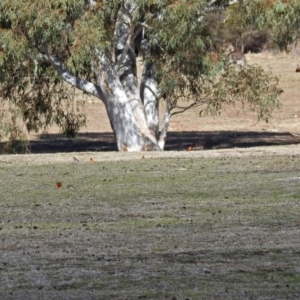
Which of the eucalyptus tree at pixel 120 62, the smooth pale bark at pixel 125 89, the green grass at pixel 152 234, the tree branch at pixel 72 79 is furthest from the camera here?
the tree branch at pixel 72 79

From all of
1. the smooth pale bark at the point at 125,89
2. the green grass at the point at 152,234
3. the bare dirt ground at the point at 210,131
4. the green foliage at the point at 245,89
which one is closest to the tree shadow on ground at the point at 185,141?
the bare dirt ground at the point at 210,131

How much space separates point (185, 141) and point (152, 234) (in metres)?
22.6

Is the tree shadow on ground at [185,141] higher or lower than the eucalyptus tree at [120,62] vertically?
lower

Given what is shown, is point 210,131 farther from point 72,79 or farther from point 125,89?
point 72,79

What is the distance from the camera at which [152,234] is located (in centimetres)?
1096

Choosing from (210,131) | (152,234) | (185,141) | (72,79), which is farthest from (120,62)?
(152,234)

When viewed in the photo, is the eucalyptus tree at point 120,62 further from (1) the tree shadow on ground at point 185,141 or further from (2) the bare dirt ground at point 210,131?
Answer: (2) the bare dirt ground at point 210,131

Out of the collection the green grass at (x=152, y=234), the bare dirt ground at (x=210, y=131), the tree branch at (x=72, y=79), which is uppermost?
the tree branch at (x=72, y=79)

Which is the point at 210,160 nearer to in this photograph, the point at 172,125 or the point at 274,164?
the point at 274,164

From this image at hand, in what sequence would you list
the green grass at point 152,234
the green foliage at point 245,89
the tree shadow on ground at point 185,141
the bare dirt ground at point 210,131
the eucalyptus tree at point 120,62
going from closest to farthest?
the green grass at point 152,234, the eucalyptus tree at point 120,62, the green foliage at point 245,89, the tree shadow on ground at point 185,141, the bare dirt ground at point 210,131

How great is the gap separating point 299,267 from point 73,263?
77.4 inches

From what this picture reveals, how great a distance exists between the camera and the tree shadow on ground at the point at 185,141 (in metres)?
31.3

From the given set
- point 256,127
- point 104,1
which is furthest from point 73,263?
point 256,127

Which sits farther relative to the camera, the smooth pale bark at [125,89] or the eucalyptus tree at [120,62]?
the smooth pale bark at [125,89]
